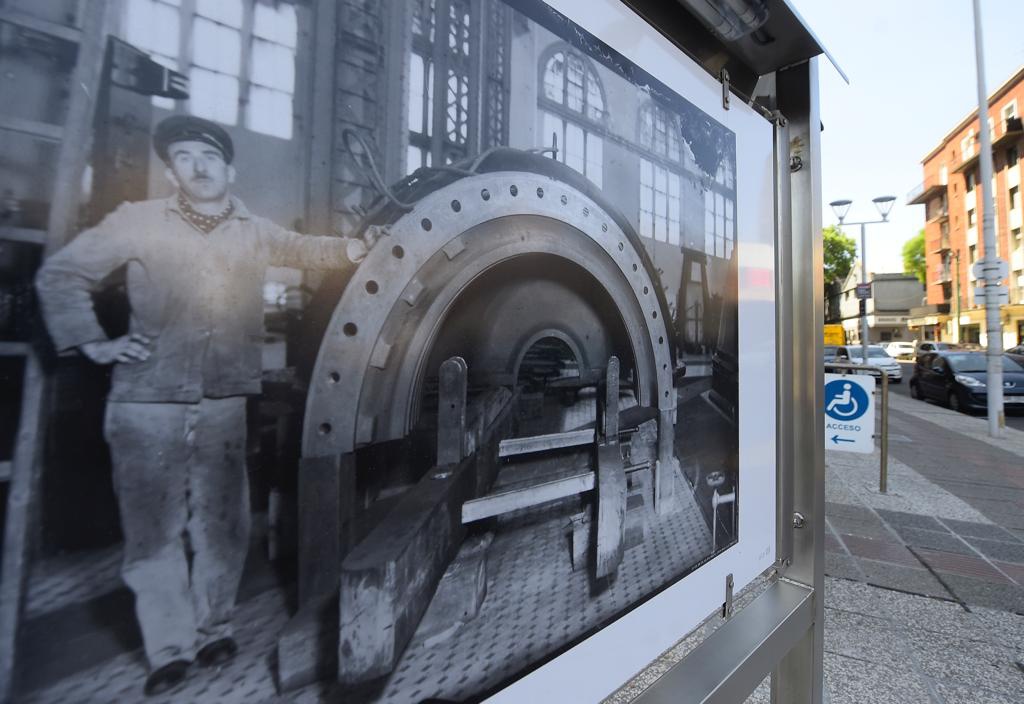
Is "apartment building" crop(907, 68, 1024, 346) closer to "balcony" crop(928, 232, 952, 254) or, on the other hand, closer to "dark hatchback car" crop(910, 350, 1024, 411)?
"balcony" crop(928, 232, 952, 254)

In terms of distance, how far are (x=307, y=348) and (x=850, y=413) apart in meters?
6.51

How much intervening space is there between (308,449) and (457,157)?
559 mm

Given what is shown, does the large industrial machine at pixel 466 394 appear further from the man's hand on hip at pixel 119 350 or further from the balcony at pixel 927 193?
the balcony at pixel 927 193

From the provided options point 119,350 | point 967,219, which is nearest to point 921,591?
point 119,350

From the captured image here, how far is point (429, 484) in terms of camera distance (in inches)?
34.9

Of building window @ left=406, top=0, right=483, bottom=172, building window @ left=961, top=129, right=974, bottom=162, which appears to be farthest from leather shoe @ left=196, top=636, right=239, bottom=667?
building window @ left=961, top=129, right=974, bottom=162

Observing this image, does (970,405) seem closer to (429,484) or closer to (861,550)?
(861,550)

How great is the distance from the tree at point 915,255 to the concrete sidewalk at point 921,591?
59632 millimetres

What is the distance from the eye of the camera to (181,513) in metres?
0.63

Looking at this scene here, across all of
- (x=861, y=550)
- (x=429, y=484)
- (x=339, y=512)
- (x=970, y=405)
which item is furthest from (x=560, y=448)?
(x=970, y=405)

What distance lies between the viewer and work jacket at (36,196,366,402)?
56 centimetres

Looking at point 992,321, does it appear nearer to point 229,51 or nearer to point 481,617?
point 481,617

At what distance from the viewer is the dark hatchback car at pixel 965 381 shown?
13.1 m

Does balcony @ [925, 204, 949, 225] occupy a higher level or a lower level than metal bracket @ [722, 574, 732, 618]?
higher
